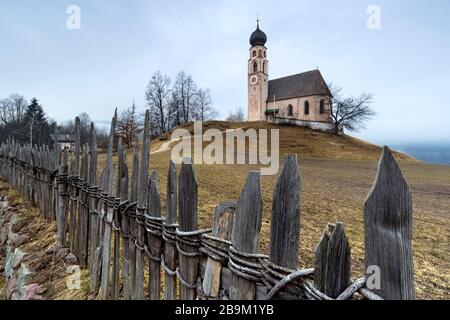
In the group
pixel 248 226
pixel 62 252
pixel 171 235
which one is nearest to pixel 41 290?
pixel 62 252

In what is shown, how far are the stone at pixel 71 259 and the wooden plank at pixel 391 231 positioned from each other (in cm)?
340

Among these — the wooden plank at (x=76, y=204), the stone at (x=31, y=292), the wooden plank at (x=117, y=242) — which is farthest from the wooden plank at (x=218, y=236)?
the wooden plank at (x=76, y=204)

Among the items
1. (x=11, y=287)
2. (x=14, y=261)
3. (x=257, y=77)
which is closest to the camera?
(x=11, y=287)

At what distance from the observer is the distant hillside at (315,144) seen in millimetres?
32906

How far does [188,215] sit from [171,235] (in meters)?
0.24

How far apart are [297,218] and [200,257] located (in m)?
0.73

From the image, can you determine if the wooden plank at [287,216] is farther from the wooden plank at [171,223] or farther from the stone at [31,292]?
the stone at [31,292]

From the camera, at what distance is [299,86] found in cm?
5316

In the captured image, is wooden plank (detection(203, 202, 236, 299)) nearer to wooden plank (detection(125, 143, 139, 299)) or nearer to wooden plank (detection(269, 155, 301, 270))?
wooden plank (detection(269, 155, 301, 270))

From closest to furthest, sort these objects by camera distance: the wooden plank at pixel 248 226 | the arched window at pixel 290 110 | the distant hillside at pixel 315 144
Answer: the wooden plank at pixel 248 226 → the distant hillside at pixel 315 144 → the arched window at pixel 290 110

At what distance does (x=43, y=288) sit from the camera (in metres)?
2.82

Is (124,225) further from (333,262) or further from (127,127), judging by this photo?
(127,127)
